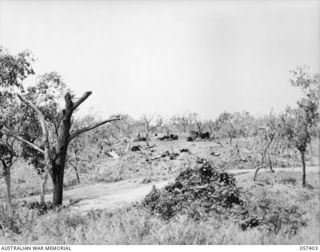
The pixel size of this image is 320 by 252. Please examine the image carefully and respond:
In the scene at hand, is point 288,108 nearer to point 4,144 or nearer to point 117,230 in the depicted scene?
point 4,144

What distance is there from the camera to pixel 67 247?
629cm

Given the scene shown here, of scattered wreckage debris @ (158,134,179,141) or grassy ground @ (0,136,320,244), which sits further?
scattered wreckage debris @ (158,134,179,141)

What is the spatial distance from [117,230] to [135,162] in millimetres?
35724

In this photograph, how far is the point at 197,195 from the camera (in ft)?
39.7

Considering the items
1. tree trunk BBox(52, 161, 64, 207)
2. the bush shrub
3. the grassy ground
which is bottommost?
the bush shrub

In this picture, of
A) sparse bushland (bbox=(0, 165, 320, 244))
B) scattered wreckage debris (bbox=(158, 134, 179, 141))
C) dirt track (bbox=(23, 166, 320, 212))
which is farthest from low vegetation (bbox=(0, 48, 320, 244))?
scattered wreckage debris (bbox=(158, 134, 179, 141))

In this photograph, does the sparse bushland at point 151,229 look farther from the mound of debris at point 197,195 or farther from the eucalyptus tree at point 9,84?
the eucalyptus tree at point 9,84

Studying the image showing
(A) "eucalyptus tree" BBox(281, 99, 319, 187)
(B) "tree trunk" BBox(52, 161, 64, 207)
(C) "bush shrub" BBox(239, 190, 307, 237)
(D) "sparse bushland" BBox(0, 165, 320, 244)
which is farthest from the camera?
(A) "eucalyptus tree" BBox(281, 99, 319, 187)

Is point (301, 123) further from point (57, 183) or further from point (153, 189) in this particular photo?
point (57, 183)

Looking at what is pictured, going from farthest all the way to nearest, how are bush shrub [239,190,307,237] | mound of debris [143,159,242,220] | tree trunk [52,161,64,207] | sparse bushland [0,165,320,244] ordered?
tree trunk [52,161,64,207], mound of debris [143,159,242,220], bush shrub [239,190,307,237], sparse bushland [0,165,320,244]

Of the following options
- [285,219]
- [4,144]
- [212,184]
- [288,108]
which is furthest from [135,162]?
[285,219]

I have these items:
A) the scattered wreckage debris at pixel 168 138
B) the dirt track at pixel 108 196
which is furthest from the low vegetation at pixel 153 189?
the scattered wreckage debris at pixel 168 138

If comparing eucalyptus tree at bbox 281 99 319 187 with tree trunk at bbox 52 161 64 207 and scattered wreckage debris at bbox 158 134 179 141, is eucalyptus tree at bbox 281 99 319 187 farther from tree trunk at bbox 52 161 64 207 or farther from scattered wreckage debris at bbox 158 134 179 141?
scattered wreckage debris at bbox 158 134 179 141

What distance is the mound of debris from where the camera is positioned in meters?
10.7
